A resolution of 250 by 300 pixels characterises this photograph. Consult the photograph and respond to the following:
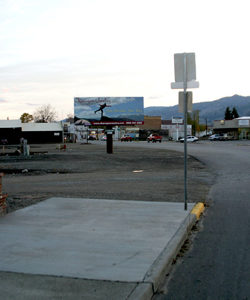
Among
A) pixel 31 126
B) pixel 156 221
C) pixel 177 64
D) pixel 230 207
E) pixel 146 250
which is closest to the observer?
pixel 146 250

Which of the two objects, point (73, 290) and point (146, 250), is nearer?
point (73, 290)

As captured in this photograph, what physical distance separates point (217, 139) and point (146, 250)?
3580 inches

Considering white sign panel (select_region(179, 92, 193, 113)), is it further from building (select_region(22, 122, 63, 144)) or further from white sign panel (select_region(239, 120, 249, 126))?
white sign panel (select_region(239, 120, 249, 126))

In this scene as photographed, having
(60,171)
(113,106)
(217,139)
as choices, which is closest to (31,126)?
(217,139)

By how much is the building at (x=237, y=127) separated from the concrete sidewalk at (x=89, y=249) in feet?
312

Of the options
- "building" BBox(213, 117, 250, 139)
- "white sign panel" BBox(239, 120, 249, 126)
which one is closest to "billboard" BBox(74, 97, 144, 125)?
"building" BBox(213, 117, 250, 139)

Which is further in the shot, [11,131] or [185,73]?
[11,131]

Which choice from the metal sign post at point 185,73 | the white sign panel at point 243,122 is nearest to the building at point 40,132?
the white sign panel at point 243,122

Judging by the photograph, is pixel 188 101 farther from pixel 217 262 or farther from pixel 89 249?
pixel 89 249

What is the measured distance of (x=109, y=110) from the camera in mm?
39188

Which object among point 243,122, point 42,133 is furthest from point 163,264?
point 243,122

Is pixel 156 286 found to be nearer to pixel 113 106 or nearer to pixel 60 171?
pixel 60 171

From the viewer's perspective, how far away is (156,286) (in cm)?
466

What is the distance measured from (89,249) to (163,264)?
1.20 m
